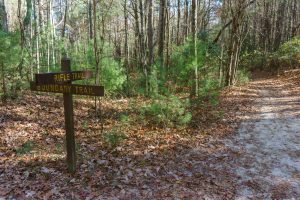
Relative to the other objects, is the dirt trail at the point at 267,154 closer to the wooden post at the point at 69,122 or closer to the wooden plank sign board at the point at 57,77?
the wooden post at the point at 69,122

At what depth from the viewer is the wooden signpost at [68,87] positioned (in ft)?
15.3

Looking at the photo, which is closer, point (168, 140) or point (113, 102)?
point (168, 140)

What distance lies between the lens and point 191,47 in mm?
11094

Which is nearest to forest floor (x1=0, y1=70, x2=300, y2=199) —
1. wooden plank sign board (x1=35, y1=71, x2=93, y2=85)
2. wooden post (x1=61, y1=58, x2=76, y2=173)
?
wooden post (x1=61, y1=58, x2=76, y2=173)

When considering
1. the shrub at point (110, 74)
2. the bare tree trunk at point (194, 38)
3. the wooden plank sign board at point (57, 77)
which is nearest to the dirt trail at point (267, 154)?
the bare tree trunk at point (194, 38)

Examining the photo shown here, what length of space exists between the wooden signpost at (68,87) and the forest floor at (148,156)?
1.78 ft

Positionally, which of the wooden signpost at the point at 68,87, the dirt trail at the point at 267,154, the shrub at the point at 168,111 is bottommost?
the dirt trail at the point at 267,154

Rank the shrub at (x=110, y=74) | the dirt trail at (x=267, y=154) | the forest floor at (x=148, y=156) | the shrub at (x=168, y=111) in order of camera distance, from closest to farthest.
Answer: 1. the forest floor at (x=148, y=156)
2. the dirt trail at (x=267, y=154)
3. the shrub at (x=168, y=111)
4. the shrub at (x=110, y=74)

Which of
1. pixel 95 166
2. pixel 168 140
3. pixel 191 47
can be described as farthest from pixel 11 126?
pixel 191 47

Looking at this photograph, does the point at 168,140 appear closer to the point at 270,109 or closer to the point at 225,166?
the point at 225,166

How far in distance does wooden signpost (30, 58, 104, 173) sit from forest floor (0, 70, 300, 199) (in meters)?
0.54

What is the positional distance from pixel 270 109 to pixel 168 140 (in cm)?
551

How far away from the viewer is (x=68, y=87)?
4891 millimetres

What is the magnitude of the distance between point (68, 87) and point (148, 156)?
2.38 metres
